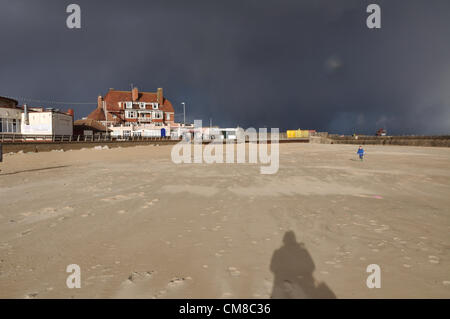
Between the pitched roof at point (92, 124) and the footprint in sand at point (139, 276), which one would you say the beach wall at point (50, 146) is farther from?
the footprint in sand at point (139, 276)

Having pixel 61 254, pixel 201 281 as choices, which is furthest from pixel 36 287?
pixel 201 281

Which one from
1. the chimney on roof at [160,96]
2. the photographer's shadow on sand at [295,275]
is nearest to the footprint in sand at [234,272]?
the photographer's shadow on sand at [295,275]

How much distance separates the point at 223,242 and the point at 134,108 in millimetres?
67093

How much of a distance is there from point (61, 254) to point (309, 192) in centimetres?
749

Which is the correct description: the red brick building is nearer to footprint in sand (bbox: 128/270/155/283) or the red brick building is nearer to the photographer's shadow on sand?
footprint in sand (bbox: 128/270/155/283)

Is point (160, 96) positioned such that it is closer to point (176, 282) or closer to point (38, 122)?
point (38, 122)

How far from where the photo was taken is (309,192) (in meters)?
8.75

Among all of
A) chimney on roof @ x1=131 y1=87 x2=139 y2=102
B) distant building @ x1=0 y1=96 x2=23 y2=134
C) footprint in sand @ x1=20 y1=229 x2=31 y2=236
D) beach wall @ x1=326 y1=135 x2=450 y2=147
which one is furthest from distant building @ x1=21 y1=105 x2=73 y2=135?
beach wall @ x1=326 y1=135 x2=450 y2=147

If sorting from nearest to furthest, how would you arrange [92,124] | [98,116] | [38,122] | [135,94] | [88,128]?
[38,122]
[88,128]
[92,124]
[98,116]
[135,94]

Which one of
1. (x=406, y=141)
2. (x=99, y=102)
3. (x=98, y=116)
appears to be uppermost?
(x=99, y=102)

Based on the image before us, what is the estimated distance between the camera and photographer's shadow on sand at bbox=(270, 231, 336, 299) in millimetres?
3008

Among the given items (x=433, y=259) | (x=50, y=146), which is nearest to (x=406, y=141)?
(x=433, y=259)

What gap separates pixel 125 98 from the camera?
65.2 m
